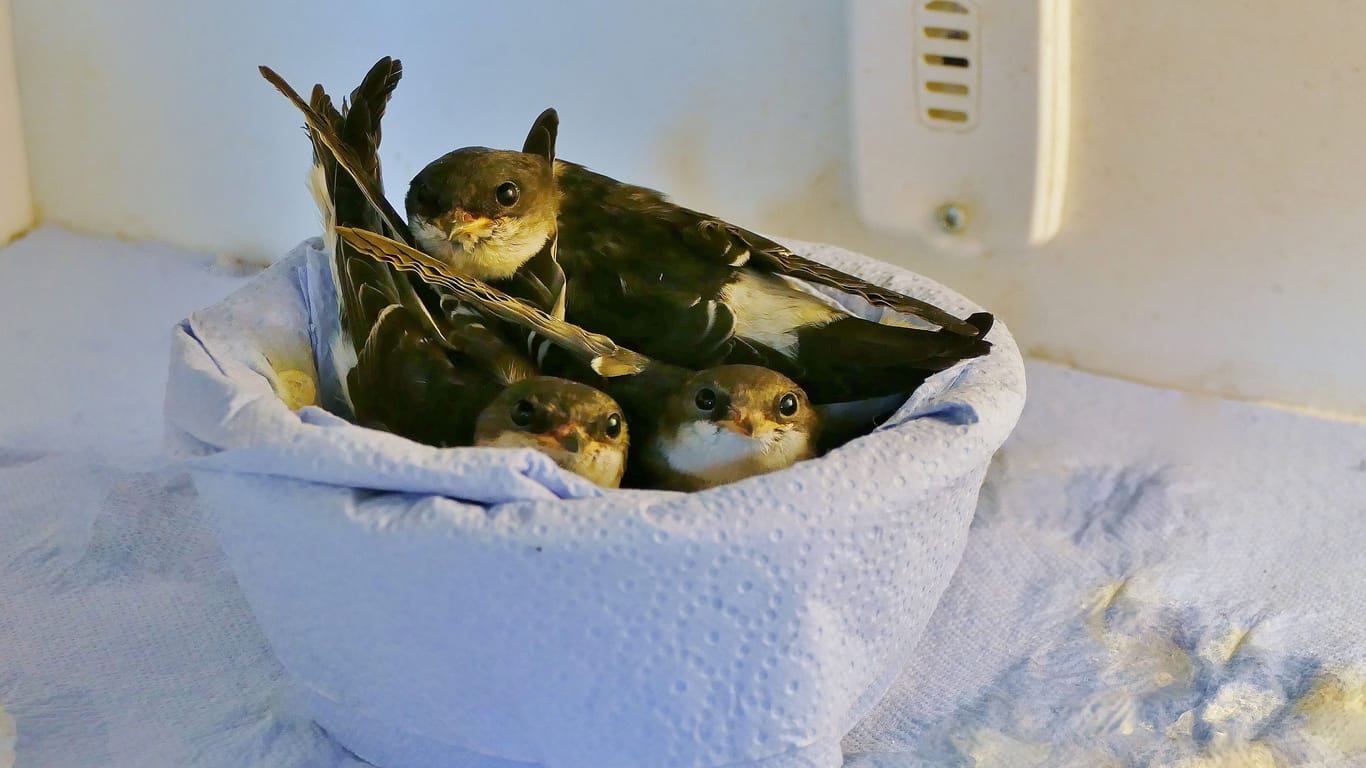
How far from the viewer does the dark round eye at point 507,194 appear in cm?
75

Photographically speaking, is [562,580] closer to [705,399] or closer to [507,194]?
[705,399]

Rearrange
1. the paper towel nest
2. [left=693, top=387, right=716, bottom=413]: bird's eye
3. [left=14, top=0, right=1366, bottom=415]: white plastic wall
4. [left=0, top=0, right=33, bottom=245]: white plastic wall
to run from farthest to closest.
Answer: [left=0, top=0, right=33, bottom=245]: white plastic wall < [left=14, top=0, right=1366, bottom=415]: white plastic wall < [left=693, top=387, right=716, bottom=413]: bird's eye < the paper towel nest

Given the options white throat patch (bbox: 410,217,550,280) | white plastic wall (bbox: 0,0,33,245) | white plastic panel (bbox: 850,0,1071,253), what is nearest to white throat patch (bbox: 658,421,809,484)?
white throat patch (bbox: 410,217,550,280)

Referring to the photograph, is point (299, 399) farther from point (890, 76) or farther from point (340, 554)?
point (890, 76)

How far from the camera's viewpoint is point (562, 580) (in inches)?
23.0

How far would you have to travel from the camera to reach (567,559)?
58 centimetres

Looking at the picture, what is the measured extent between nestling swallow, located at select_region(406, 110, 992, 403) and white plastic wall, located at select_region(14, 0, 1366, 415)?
34 centimetres

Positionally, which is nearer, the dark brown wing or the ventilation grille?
the dark brown wing

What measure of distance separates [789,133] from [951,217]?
0.49ft

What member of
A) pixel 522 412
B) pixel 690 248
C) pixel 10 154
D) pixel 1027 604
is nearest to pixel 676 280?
pixel 690 248

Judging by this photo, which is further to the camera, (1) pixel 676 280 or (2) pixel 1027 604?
(2) pixel 1027 604

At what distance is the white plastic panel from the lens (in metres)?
0.98

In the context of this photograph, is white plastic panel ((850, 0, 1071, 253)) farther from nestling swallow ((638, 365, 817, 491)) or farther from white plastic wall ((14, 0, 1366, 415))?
nestling swallow ((638, 365, 817, 491))

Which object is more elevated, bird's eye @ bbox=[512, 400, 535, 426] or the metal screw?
the metal screw
